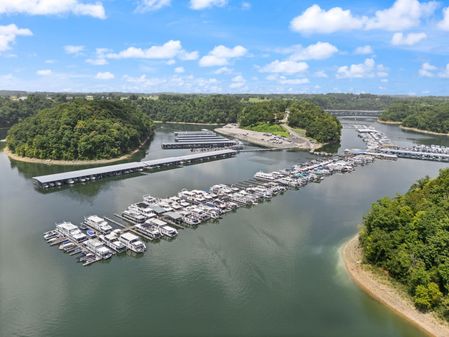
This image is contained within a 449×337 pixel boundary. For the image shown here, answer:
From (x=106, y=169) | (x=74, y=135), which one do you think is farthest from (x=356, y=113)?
(x=106, y=169)

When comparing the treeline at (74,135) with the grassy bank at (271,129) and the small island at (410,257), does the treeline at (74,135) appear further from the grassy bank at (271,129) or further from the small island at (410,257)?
the small island at (410,257)

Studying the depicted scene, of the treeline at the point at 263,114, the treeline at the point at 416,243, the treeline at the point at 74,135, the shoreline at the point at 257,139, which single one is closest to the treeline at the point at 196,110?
the treeline at the point at 263,114

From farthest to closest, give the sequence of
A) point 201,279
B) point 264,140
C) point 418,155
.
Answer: point 264,140, point 418,155, point 201,279

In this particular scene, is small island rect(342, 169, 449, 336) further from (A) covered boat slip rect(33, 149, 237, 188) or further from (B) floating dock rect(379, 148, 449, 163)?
(B) floating dock rect(379, 148, 449, 163)

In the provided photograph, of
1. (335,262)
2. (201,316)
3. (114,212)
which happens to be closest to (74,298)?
(201,316)

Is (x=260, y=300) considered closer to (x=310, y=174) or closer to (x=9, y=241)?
(x=9, y=241)

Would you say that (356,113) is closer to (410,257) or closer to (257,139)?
(257,139)
